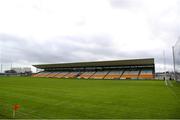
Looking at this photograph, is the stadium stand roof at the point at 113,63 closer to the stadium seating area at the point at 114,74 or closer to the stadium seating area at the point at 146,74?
the stadium seating area at the point at 146,74

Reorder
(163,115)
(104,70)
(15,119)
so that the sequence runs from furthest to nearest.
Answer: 1. (104,70)
2. (163,115)
3. (15,119)

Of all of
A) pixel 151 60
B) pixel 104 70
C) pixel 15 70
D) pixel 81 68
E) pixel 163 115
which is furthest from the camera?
pixel 15 70

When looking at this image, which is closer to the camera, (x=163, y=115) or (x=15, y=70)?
(x=163, y=115)

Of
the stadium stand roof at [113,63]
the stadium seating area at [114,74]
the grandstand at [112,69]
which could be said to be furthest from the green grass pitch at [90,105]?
the stadium seating area at [114,74]

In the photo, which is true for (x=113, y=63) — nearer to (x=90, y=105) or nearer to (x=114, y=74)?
(x=114, y=74)

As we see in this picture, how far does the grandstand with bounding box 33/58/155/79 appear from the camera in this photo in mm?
72500

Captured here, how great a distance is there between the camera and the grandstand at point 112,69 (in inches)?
2854

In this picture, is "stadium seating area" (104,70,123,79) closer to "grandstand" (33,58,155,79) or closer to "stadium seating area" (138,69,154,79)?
"grandstand" (33,58,155,79)

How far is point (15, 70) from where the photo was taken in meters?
164

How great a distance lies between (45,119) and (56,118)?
1.69 ft

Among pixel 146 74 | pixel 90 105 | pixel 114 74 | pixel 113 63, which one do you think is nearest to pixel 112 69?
pixel 114 74

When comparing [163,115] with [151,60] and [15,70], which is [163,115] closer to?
[151,60]

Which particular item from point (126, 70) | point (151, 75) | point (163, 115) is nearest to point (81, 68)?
point (126, 70)

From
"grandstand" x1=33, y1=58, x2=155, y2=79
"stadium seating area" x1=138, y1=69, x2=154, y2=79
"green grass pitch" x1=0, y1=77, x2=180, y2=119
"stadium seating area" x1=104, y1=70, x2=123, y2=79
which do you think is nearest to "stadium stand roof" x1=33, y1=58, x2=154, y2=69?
"grandstand" x1=33, y1=58, x2=155, y2=79
